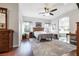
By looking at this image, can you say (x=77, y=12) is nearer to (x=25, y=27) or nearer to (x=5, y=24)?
(x=25, y=27)

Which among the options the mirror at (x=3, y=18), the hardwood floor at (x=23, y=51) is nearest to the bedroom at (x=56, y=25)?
the hardwood floor at (x=23, y=51)

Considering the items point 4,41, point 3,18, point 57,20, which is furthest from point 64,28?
point 3,18

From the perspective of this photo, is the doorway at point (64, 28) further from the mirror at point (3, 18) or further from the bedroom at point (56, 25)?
the mirror at point (3, 18)

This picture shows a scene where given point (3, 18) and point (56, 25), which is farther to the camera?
point (3, 18)

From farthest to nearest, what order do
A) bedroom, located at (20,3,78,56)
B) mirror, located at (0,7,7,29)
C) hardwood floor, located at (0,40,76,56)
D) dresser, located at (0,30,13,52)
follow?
1. mirror, located at (0,7,7,29)
2. dresser, located at (0,30,13,52)
3. hardwood floor, located at (0,40,76,56)
4. bedroom, located at (20,3,78,56)

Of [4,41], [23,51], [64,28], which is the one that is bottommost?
[23,51]

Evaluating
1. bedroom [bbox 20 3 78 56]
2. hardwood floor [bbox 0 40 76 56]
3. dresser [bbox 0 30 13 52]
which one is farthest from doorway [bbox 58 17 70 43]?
dresser [bbox 0 30 13 52]

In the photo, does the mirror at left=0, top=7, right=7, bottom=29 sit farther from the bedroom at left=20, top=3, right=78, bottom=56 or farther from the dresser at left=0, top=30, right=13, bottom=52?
the bedroom at left=20, top=3, right=78, bottom=56

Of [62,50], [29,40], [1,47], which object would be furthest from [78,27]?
[1,47]

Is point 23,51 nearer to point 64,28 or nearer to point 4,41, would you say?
point 4,41

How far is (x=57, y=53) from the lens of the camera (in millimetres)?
3223

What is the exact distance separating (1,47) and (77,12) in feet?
8.18

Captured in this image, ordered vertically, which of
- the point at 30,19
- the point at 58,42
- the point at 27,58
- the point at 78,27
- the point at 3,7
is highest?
the point at 3,7

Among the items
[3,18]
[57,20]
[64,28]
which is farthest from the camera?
[3,18]
